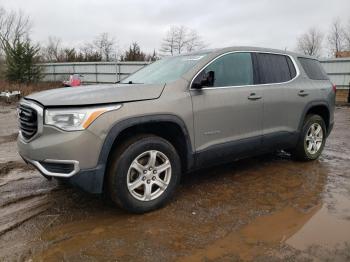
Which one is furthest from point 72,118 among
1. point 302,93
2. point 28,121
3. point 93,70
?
point 93,70

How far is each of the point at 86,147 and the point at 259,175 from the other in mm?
2782

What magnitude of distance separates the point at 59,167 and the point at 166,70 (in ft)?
6.30

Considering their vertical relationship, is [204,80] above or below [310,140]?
above

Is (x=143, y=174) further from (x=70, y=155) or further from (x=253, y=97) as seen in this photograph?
(x=253, y=97)

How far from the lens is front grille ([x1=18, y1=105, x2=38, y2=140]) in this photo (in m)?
3.40

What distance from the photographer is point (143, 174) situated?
361cm

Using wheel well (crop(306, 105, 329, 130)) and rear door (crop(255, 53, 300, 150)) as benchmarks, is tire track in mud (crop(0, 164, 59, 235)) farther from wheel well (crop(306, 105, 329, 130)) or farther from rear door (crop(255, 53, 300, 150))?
wheel well (crop(306, 105, 329, 130))

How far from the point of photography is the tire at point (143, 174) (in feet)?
→ 11.2

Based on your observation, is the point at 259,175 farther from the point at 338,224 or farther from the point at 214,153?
the point at 338,224

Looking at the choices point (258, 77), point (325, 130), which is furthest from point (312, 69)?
point (258, 77)

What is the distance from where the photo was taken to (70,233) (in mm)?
3242

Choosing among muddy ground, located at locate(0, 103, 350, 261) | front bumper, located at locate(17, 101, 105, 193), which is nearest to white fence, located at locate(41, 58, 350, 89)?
muddy ground, located at locate(0, 103, 350, 261)

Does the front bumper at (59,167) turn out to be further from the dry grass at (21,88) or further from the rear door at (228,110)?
the dry grass at (21,88)

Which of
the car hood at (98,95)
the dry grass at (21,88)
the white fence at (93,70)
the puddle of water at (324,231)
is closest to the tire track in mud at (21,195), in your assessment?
the car hood at (98,95)
